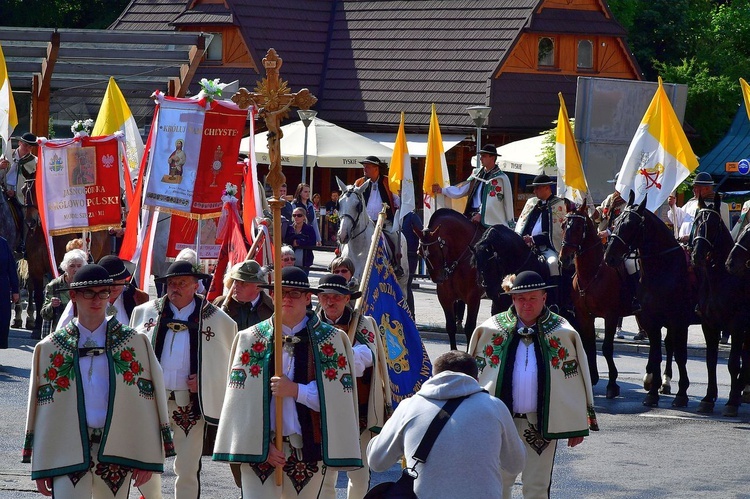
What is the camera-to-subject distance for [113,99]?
19.4 m

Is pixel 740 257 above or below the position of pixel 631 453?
above

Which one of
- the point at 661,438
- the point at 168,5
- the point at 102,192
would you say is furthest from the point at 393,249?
the point at 168,5

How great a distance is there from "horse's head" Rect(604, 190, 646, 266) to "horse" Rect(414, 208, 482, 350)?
3.05 metres

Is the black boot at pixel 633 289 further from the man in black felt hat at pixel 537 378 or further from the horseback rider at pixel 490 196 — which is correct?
the man in black felt hat at pixel 537 378

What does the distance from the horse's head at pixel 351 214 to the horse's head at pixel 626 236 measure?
15.8 feet

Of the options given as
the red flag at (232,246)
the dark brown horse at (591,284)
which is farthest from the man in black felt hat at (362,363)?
the dark brown horse at (591,284)

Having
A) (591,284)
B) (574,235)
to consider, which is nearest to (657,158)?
(591,284)

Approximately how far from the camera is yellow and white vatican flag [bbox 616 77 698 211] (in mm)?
17906

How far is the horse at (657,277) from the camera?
1444 centimetres

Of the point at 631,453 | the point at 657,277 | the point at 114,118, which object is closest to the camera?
the point at 631,453

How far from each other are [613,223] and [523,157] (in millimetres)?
11945

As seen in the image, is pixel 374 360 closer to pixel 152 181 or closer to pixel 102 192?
pixel 152 181

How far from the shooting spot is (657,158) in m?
18.1

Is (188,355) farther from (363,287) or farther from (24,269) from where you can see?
(24,269)
